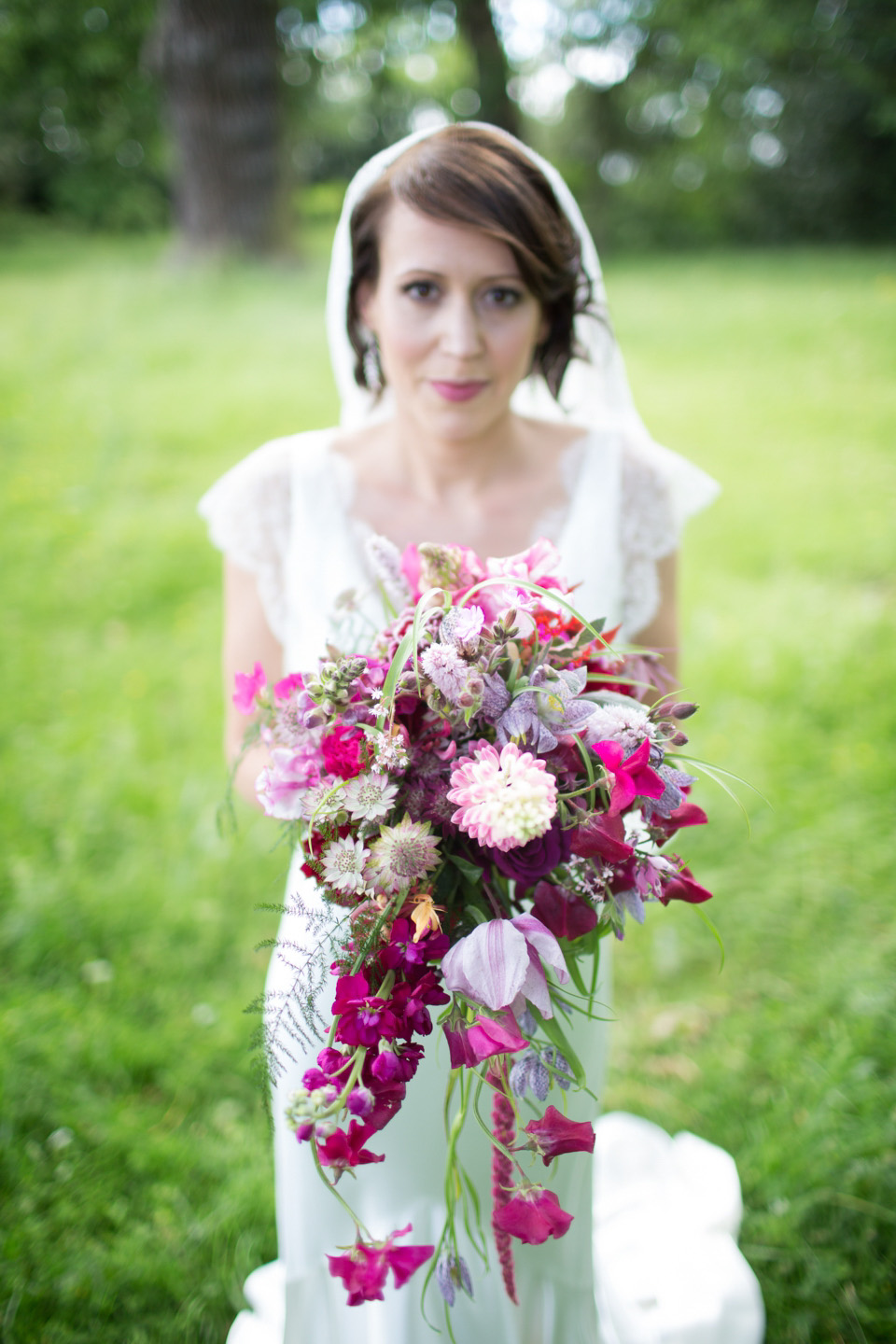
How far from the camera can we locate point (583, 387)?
89.5 inches

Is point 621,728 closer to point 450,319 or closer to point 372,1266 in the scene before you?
point 372,1266

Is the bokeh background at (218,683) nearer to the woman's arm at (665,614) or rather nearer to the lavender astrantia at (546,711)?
the lavender astrantia at (546,711)

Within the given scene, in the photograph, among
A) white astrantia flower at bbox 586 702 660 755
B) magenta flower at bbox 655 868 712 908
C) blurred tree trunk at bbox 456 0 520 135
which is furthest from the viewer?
blurred tree trunk at bbox 456 0 520 135

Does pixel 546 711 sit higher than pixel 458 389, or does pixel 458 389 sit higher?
pixel 458 389

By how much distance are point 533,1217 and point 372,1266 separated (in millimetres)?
193

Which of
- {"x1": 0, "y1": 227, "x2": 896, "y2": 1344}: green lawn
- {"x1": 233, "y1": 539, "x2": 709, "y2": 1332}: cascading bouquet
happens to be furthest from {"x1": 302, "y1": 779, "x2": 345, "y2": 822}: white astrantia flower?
{"x1": 0, "y1": 227, "x2": 896, "y2": 1344}: green lawn

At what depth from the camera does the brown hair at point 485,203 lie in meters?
1.74

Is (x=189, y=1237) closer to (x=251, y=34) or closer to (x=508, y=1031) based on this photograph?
(x=508, y=1031)

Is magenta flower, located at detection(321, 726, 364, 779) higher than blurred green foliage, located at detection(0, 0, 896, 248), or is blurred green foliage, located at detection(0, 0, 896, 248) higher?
blurred green foliage, located at detection(0, 0, 896, 248)

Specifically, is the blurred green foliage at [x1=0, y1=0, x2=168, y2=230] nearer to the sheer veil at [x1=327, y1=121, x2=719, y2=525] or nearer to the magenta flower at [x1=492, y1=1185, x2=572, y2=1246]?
the sheer veil at [x1=327, y1=121, x2=719, y2=525]

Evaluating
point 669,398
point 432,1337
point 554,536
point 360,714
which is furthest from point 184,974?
point 669,398

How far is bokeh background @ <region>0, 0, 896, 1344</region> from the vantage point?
2250mm

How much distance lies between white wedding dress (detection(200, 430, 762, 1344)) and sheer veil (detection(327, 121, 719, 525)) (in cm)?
1

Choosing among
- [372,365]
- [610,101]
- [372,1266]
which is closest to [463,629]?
[372,1266]
